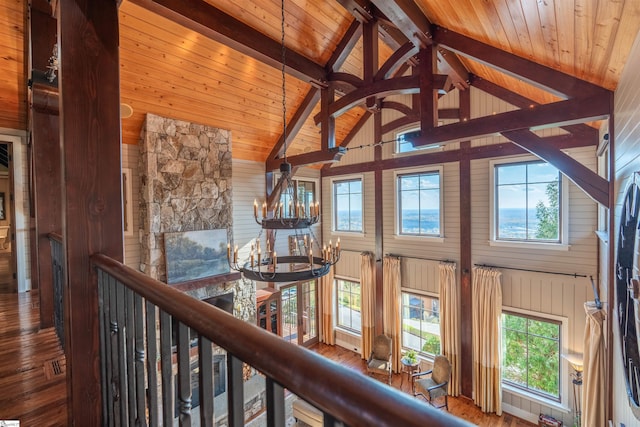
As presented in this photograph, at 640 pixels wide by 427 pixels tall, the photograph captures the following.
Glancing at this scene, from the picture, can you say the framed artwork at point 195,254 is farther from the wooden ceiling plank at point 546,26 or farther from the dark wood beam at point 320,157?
the wooden ceiling plank at point 546,26

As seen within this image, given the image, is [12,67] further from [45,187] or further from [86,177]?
[86,177]

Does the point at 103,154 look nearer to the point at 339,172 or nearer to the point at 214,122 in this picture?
the point at 214,122

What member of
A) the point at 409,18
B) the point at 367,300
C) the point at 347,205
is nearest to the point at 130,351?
the point at 409,18

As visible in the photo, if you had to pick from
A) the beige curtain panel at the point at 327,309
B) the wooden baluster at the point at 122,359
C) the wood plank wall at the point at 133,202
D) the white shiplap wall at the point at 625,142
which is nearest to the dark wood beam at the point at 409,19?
the white shiplap wall at the point at 625,142

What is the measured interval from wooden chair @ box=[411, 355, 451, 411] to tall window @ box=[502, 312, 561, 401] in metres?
1.12

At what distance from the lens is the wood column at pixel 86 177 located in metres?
1.39

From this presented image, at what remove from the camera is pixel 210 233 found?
5684 millimetres

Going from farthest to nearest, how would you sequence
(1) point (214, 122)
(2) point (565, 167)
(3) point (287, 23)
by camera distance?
1. (1) point (214, 122)
2. (3) point (287, 23)
3. (2) point (565, 167)

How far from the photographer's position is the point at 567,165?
3.50 metres

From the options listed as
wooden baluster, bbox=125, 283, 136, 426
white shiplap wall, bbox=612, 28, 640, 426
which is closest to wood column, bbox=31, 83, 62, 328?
wooden baluster, bbox=125, 283, 136, 426

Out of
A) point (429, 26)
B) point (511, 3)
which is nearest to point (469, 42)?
point (429, 26)

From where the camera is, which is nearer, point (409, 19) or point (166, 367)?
point (166, 367)

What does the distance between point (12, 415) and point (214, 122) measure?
16.0ft

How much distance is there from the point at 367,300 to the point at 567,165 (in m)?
5.19
